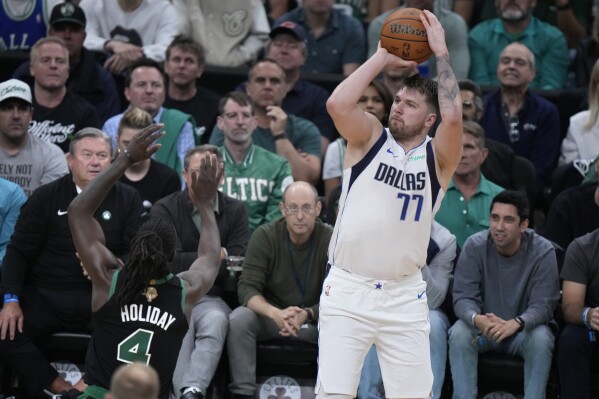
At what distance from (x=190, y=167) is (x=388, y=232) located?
286cm

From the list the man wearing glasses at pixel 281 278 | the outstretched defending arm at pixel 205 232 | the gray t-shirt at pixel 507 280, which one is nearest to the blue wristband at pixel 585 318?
the gray t-shirt at pixel 507 280

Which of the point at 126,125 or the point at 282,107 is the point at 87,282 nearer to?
the point at 126,125

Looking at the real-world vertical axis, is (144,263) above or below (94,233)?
below

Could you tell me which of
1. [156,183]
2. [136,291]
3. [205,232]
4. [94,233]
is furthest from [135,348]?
[156,183]

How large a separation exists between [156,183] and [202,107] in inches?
67.2

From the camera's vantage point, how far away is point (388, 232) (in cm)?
664

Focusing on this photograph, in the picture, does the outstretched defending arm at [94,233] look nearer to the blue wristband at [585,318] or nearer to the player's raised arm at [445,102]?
the player's raised arm at [445,102]

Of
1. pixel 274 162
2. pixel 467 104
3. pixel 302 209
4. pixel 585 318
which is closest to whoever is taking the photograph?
pixel 585 318

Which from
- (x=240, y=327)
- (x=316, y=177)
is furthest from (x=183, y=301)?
(x=316, y=177)

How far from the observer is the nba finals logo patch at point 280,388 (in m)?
8.80

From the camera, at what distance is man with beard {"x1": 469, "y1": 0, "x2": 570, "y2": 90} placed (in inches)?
472

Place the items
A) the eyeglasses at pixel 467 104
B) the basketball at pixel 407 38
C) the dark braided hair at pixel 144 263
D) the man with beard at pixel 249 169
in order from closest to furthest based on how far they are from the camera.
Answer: the dark braided hair at pixel 144 263, the basketball at pixel 407 38, the man with beard at pixel 249 169, the eyeglasses at pixel 467 104

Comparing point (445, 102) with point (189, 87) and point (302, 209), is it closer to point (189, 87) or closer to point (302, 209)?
point (302, 209)

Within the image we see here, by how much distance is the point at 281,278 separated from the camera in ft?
29.1
